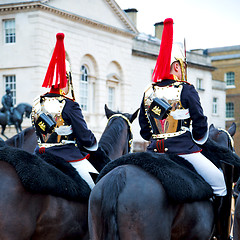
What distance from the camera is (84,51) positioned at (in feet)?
123

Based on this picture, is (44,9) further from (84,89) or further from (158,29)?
(158,29)

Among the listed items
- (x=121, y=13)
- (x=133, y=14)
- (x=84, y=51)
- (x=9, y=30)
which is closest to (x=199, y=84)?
(x=133, y=14)

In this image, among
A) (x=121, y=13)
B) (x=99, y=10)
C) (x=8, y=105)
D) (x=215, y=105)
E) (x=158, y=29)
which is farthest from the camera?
(x=215, y=105)

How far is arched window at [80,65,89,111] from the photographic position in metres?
38.4

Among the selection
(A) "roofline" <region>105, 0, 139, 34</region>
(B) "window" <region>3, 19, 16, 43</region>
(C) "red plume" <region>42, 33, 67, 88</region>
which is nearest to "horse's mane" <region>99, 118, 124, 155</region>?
(C) "red plume" <region>42, 33, 67, 88</region>

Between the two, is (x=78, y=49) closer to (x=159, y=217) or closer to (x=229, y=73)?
(x=229, y=73)

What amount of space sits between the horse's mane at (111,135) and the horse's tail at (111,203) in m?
2.37

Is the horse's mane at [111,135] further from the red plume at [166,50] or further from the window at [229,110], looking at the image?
the window at [229,110]

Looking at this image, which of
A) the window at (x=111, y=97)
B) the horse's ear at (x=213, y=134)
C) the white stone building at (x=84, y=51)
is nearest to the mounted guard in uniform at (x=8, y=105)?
the white stone building at (x=84, y=51)

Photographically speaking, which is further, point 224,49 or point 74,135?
point 224,49

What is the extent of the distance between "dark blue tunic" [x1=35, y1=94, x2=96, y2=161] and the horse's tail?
1466mm

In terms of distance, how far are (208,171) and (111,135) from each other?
2164mm

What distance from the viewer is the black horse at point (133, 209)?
5137 millimetres

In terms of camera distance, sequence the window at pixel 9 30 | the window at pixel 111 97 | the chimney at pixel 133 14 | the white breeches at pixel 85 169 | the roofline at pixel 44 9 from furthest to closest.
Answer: the chimney at pixel 133 14
the window at pixel 111 97
the window at pixel 9 30
the roofline at pixel 44 9
the white breeches at pixel 85 169
